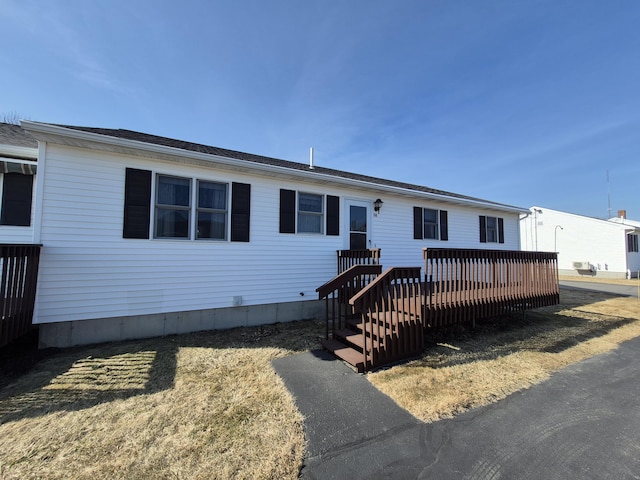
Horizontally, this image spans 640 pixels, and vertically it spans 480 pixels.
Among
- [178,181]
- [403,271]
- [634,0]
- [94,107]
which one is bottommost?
[403,271]

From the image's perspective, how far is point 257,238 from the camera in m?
6.14

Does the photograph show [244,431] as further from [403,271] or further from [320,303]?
[320,303]

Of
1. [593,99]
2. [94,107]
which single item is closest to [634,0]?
[593,99]

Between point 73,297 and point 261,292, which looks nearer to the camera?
point 73,297

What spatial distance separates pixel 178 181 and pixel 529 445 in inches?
249

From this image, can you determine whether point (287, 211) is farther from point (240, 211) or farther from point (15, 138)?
point (15, 138)

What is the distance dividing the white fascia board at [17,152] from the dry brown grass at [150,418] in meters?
4.33

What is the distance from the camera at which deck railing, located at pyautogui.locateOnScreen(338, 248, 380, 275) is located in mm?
5848

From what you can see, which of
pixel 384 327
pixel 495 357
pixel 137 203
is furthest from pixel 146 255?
pixel 495 357

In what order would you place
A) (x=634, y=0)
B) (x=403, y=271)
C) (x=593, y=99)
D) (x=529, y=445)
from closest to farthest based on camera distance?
(x=529, y=445) < (x=403, y=271) < (x=634, y=0) < (x=593, y=99)

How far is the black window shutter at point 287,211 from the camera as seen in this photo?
21.1 ft

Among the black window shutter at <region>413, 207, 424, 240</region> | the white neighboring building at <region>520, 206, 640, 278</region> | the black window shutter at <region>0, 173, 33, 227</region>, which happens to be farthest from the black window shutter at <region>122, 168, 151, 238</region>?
the white neighboring building at <region>520, 206, 640, 278</region>

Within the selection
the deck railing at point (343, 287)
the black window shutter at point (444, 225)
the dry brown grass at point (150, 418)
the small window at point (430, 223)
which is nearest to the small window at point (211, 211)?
the dry brown grass at point (150, 418)

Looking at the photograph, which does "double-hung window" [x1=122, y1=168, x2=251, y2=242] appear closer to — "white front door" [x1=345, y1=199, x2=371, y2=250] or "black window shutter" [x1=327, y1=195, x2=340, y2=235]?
"black window shutter" [x1=327, y1=195, x2=340, y2=235]
